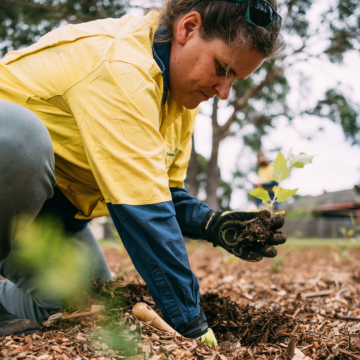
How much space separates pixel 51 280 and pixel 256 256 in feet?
3.88

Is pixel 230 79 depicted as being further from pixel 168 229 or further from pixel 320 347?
pixel 320 347

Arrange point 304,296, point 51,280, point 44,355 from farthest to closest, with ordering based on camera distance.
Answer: point 304,296 → point 51,280 → point 44,355

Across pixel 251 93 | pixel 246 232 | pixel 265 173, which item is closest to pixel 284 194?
pixel 246 232

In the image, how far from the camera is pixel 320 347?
141cm

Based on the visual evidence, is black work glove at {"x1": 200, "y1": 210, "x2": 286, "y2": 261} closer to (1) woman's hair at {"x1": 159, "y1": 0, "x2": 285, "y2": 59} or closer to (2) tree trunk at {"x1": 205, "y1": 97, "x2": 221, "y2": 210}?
(1) woman's hair at {"x1": 159, "y1": 0, "x2": 285, "y2": 59}

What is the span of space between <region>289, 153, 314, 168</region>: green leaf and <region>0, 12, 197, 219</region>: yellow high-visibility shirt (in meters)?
0.72

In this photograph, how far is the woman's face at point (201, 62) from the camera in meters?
1.45

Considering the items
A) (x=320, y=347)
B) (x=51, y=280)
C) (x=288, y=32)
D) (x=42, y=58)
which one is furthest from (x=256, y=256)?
(x=288, y=32)

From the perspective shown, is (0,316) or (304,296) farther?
(304,296)

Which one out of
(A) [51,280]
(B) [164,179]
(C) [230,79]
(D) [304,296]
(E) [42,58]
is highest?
(E) [42,58]

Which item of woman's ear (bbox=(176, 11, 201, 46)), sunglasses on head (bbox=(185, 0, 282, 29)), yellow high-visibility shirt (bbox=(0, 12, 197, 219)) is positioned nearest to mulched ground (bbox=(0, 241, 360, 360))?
yellow high-visibility shirt (bbox=(0, 12, 197, 219))

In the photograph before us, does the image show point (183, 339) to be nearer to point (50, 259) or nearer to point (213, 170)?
point (50, 259)

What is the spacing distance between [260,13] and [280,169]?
31.4 inches

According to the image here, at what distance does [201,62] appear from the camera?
149cm
